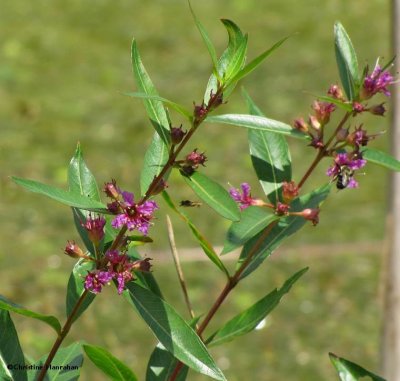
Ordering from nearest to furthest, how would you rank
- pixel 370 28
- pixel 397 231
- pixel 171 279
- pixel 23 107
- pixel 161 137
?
pixel 161 137 → pixel 397 231 → pixel 171 279 → pixel 23 107 → pixel 370 28

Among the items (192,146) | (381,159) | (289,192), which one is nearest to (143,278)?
(289,192)

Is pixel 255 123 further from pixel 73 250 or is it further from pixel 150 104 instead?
pixel 73 250

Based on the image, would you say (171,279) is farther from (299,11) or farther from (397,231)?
(299,11)

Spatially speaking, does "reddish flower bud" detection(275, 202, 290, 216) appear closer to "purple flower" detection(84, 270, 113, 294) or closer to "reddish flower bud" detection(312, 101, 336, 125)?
"reddish flower bud" detection(312, 101, 336, 125)

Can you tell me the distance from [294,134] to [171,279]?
7.52 feet

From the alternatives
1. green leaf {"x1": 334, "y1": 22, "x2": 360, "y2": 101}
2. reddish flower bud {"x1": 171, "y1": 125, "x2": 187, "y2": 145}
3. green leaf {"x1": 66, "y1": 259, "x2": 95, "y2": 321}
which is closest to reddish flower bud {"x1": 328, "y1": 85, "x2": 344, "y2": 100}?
green leaf {"x1": 334, "y1": 22, "x2": 360, "y2": 101}

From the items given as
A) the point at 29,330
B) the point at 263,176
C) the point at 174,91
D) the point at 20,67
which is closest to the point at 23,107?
the point at 20,67

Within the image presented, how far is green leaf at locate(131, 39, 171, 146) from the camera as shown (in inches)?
42.4

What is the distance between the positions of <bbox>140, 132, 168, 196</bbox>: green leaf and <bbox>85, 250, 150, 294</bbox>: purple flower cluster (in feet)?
0.40

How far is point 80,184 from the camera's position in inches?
45.3

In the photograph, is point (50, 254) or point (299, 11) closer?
point (50, 254)

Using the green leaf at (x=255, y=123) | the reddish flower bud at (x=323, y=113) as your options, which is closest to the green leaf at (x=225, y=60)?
the green leaf at (x=255, y=123)

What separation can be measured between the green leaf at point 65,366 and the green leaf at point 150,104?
0.90 feet

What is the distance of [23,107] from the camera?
4164mm
